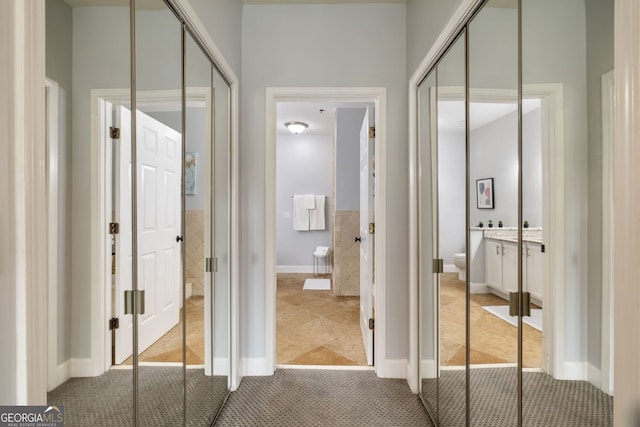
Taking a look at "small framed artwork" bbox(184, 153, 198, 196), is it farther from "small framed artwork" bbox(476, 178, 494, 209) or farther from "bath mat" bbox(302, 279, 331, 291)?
"bath mat" bbox(302, 279, 331, 291)

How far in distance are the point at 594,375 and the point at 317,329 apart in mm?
2684

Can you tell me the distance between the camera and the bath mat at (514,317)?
0.93 m

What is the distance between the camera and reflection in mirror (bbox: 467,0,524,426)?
105 centimetres

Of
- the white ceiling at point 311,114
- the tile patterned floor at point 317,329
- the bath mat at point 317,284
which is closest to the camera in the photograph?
the tile patterned floor at point 317,329

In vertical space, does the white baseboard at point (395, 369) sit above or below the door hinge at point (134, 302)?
below

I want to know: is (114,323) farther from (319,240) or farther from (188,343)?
(319,240)

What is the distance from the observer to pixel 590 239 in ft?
2.39

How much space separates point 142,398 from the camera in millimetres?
1133

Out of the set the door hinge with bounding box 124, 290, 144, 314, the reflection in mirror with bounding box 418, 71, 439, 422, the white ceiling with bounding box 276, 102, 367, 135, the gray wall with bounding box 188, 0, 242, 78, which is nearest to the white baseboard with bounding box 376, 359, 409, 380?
the reflection in mirror with bounding box 418, 71, 439, 422

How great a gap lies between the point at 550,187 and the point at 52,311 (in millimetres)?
1361

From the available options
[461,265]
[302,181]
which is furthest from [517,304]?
[302,181]

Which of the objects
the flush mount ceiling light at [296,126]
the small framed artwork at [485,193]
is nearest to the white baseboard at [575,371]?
the small framed artwork at [485,193]

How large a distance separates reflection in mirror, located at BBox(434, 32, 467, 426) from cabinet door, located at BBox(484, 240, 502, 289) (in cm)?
20

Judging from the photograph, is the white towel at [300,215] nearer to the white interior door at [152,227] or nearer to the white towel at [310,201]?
the white towel at [310,201]
